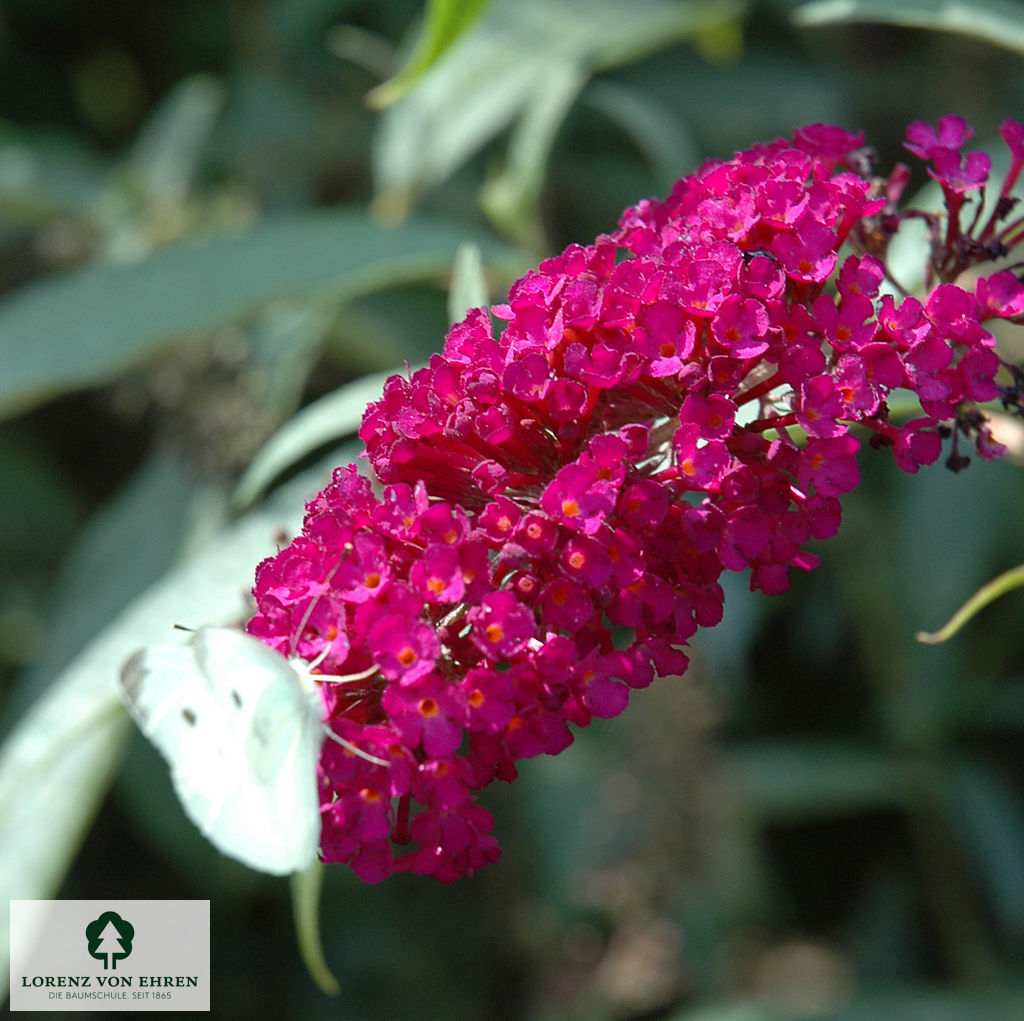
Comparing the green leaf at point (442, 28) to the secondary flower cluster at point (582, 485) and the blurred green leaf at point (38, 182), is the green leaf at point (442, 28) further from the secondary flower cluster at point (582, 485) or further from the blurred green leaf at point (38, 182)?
the blurred green leaf at point (38, 182)

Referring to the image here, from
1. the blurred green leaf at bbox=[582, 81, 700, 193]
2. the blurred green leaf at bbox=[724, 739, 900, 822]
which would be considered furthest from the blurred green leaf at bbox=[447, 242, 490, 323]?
the blurred green leaf at bbox=[724, 739, 900, 822]

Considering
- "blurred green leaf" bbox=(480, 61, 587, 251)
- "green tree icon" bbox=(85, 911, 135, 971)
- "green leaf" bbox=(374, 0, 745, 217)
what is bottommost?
"green tree icon" bbox=(85, 911, 135, 971)

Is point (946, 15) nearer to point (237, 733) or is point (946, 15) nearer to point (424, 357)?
point (237, 733)

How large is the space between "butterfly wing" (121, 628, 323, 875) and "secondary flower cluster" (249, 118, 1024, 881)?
47 millimetres

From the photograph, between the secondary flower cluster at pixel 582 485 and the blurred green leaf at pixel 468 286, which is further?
the blurred green leaf at pixel 468 286

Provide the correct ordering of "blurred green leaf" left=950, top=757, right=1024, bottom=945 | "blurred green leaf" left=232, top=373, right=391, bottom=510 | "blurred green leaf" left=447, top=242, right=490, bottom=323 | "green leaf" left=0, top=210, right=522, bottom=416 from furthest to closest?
1. "blurred green leaf" left=950, top=757, right=1024, bottom=945
2. "green leaf" left=0, top=210, right=522, bottom=416
3. "blurred green leaf" left=232, top=373, right=391, bottom=510
4. "blurred green leaf" left=447, top=242, right=490, bottom=323

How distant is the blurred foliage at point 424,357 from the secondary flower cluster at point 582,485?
0.62 metres

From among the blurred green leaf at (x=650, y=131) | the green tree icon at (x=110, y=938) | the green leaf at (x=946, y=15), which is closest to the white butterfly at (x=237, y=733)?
the green tree icon at (x=110, y=938)

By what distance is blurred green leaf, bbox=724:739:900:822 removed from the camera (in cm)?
231

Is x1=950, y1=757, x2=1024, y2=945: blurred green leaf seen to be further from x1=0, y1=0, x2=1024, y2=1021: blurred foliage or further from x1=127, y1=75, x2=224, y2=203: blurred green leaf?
x1=127, y1=75, x2=224, y2=203: blurred green leaf

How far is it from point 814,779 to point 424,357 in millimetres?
1095

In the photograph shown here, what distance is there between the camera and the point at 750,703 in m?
2.64

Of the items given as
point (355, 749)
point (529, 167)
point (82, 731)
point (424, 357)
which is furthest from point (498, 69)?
point (355, 749)

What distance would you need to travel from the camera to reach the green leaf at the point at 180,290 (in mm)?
1506
